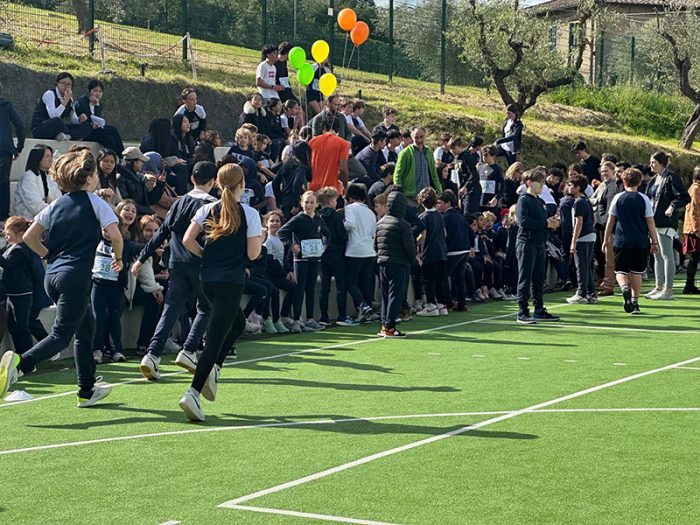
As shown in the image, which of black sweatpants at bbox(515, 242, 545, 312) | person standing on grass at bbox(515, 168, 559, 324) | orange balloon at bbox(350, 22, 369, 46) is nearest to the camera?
person standing on grass at bbox(515, 168, 559, 324)

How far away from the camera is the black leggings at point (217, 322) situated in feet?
30.9

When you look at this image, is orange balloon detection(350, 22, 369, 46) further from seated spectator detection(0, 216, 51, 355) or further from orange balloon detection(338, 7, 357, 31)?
seated spectator detection(0, 216, 51, 355)

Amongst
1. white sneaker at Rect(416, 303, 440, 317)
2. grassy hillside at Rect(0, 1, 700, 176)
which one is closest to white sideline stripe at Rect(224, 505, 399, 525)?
white sneaker at Rect(416, 303, 440, 317)


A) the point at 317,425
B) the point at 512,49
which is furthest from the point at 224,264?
the point at 512,49

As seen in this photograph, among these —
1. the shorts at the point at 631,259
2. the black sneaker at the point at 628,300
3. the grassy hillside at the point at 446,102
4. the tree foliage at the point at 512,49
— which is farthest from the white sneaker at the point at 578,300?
the tree foliage at the point at 512,49

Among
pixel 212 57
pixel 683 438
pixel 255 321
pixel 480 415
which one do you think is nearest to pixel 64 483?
pixel 480 415

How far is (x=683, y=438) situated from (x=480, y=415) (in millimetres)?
1685

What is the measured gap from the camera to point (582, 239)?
19000 millimetres

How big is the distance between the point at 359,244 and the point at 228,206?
7664 millimetres

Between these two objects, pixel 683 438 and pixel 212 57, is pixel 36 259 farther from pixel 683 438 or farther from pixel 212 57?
pixel 212 57

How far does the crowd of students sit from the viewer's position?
9.87 m

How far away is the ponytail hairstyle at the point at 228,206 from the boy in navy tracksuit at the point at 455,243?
29.8ft

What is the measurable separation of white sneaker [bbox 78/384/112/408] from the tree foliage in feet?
90.2

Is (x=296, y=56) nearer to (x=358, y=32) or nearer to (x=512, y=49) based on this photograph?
(x=358, y=32)
